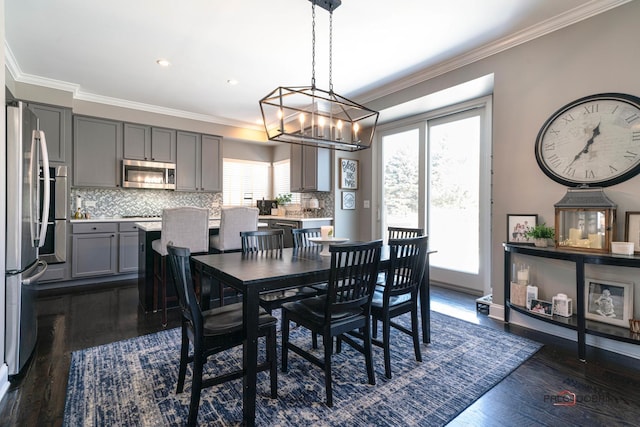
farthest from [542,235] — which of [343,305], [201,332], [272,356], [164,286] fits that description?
[164,286]

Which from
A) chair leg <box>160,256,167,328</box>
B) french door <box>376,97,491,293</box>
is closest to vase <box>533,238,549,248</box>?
french door <box>376,97,491,293</box>

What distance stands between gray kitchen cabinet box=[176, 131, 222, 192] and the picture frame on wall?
2430 millimetres

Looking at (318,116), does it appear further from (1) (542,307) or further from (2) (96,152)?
(2) (96,152)

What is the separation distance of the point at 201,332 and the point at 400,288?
1.35m

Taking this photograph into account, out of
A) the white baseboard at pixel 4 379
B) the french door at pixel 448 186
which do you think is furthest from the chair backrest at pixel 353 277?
the french door at pixel 448 186

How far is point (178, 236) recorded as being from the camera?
302cm

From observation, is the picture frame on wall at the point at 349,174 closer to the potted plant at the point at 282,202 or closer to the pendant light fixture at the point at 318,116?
the pendant light fixture at the point at 318,116

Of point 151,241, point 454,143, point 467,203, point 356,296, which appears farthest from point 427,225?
point 151,241

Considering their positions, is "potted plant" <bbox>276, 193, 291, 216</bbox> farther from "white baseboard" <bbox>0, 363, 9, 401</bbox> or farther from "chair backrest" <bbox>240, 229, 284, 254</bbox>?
"white baseboard" <bbox>0, 363, 9, 401</bbox>

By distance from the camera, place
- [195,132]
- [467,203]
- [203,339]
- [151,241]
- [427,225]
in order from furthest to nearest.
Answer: [195,132]
[427,225]
[467,203]
[151,241]
[203,339]

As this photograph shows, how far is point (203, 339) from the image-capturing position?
1.61 m

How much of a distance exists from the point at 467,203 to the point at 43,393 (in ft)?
14.3

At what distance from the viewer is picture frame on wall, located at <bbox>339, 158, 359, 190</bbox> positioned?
200 inches

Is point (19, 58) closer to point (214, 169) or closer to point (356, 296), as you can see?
point (214, 169)
